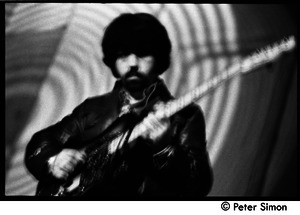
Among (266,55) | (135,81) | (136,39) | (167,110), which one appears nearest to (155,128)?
(167,110)

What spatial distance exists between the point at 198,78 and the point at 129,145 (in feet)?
1.42

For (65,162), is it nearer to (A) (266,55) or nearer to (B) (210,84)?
(B) (210,84)

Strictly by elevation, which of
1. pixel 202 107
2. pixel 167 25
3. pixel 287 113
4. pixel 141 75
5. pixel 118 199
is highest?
pixel 167 25

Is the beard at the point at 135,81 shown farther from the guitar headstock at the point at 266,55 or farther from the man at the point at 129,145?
the guitar headstock at the point at 266,55

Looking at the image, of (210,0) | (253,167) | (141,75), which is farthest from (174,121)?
(210,0)

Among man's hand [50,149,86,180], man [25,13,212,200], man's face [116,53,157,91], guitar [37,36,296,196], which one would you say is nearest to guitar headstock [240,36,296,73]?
guitar [37,36,296,196]

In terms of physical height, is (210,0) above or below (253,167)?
above

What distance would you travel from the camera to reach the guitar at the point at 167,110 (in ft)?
6.27

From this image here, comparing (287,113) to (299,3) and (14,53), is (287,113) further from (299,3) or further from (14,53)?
(14,53)

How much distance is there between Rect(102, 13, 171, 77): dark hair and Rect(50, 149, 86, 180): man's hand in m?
0.40

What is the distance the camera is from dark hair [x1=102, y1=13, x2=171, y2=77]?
6.40 feet

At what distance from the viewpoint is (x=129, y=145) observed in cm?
191

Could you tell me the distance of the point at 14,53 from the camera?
195cm
